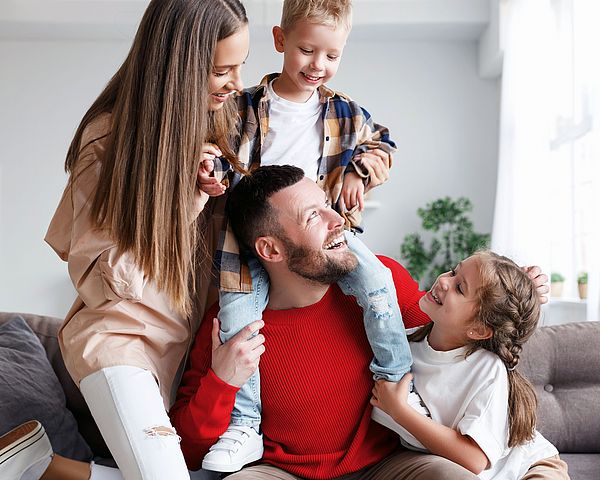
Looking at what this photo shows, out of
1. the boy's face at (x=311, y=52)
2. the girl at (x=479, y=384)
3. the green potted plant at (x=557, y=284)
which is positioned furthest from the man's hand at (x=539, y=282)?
the green potted plant at (x=557, y=284)

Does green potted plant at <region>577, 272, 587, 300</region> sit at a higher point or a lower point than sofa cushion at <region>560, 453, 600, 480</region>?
higher

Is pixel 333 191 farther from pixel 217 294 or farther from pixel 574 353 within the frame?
pixel 574 353

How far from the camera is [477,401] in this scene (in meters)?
1.91

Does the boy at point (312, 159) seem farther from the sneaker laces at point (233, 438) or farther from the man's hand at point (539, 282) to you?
the man's hand at point (539, 282)

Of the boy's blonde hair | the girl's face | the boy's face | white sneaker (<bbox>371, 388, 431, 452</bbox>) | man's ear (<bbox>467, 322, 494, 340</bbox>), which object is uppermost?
the boy's blonde hair

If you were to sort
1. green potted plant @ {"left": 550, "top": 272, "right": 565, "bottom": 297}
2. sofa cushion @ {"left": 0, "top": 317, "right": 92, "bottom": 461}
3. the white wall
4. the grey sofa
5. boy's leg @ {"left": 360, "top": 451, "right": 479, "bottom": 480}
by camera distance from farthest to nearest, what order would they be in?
the white wall → green potted plant @ {"left": 550, "top": 272, "right": 565, "bottom": 297} → the grey sofa → sofa cushion @ {"left": 0, "top": 317, "right": 92, "bottom": 461} → boy's leg @ {"left": 360, "top": 451, "right": 479, "bottom": 480}

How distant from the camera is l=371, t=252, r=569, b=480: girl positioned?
74.7 inches

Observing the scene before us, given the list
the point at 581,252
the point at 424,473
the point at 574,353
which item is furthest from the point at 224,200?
the point at 581,252

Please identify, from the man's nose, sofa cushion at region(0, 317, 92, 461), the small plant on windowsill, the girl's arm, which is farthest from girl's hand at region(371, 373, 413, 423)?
the small plant on windowsill

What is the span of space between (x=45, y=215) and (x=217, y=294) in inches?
186

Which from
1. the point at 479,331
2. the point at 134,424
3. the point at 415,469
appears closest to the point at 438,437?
the point at 415,469

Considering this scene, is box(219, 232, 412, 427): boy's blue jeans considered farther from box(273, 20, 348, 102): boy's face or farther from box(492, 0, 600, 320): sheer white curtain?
box(492, 0, 600, 320): sheer white curtain

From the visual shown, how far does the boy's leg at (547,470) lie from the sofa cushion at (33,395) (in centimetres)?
130

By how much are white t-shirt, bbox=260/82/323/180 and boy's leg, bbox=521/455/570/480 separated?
1030 mm
